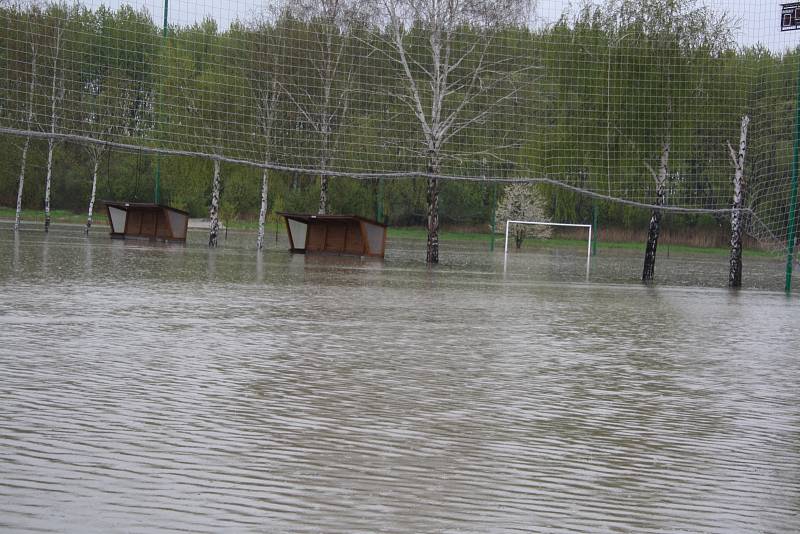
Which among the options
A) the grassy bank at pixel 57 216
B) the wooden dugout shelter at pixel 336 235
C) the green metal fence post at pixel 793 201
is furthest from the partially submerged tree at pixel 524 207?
the green metal fence post at pixel 793 201

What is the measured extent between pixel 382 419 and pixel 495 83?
28.2 m

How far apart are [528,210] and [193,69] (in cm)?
3632

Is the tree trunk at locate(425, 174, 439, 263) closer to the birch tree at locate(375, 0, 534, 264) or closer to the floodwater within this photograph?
the birch tree at locate(375, 0, 534, 264)

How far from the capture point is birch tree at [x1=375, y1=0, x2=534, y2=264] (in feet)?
111

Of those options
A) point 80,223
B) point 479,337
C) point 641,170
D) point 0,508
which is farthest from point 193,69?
point 80,223

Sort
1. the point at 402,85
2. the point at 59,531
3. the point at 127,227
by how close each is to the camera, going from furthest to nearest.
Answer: the point at 127,227, the point at 402,85, the point at 59,531

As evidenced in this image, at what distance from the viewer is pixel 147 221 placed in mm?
44656

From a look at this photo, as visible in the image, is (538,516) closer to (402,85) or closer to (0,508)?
(0,508)

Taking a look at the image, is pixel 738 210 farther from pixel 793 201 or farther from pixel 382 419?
pixel 382 419

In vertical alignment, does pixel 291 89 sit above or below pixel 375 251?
above

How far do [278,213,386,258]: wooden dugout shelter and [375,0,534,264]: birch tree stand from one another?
211 cm

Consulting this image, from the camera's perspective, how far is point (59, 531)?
4121 mm

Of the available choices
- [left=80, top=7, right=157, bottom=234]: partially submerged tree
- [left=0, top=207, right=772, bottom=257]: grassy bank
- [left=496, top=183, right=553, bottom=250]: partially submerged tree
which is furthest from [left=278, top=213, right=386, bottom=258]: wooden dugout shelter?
[left=496, top=183, right=553, bottom=250]: partially submerged tree

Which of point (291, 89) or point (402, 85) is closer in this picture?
point (402, 85)
